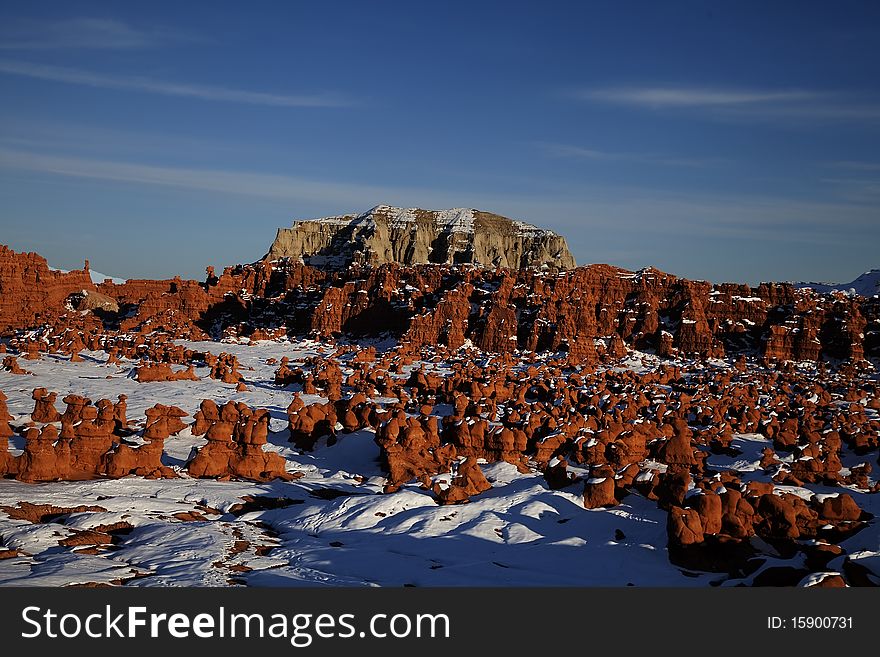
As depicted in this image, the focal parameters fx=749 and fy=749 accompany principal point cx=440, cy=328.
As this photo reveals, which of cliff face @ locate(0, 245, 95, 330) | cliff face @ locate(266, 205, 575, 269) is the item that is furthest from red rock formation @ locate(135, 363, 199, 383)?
cliff face @ locate(266, 205, 575, 269)

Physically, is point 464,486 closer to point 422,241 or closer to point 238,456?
point 238,456

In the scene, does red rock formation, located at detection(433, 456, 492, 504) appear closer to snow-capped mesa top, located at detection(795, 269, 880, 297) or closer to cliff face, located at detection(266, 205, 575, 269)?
snow-capped mesa top, located at detection(795, 269, 880, 297)

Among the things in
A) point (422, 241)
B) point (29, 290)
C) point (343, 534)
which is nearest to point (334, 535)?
point (343, 534)

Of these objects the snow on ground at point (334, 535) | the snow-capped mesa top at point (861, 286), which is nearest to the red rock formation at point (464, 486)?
the snow on ground at point (334, 535)

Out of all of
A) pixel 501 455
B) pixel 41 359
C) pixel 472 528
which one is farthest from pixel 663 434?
pixel 41 359

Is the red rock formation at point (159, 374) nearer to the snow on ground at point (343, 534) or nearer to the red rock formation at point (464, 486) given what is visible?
the snow on ground at point (343, 534)

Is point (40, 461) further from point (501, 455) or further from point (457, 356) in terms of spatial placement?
point (457, 356)
